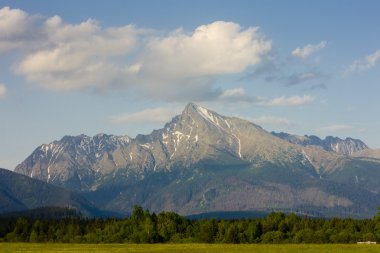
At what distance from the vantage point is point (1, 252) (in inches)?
4843

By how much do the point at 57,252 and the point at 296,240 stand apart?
316 ft

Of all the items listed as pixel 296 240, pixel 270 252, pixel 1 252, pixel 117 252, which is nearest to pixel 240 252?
pixel 270 252

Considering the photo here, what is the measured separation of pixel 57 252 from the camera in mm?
125875

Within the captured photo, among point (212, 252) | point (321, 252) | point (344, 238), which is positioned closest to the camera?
point (321, 252)

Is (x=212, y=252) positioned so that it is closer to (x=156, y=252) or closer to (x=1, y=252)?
(x=156, y=252)

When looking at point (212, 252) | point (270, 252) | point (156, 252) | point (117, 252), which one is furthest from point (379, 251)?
point (117, 252)

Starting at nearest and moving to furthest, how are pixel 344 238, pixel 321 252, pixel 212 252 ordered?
pixel 321 252 → pixel 212 252 → pixel 344 238

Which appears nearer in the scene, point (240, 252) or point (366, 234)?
point (240, 252)

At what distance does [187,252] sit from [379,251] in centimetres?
3798

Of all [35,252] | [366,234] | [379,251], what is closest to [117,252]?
[35,252]

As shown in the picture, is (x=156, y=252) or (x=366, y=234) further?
(x=366, y=234)

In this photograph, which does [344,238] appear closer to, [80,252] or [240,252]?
[240,252]

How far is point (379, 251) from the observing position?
12231cm

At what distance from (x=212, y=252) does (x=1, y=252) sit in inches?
1659
